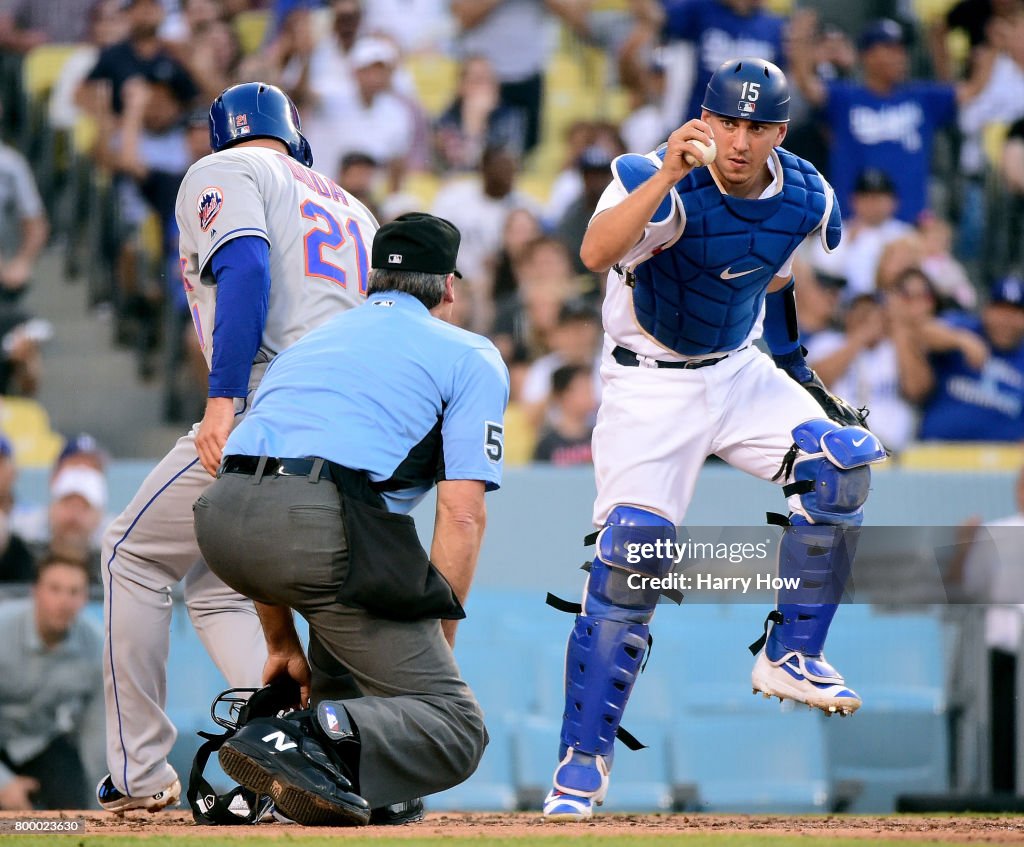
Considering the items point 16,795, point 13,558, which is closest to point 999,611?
point 16,795

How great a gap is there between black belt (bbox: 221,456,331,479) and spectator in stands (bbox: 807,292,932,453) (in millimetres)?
5312

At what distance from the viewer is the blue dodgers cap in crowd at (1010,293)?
892 cm

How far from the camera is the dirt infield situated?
3.75 m

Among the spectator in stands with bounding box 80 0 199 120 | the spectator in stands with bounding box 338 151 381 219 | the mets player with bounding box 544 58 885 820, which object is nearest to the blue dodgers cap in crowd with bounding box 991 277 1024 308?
the spectator in stands with bounding box 338 151 381 219

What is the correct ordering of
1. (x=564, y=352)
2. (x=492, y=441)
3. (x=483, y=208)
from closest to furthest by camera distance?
(x=492, y=441) → (x=564, y=352) → (x=483, y=208)

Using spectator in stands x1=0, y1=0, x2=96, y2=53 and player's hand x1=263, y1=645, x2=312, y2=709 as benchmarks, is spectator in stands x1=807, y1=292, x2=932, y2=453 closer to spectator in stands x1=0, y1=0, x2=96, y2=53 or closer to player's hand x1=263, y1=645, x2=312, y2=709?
player's hand x1=263, y1=645, x2=312, y2=709

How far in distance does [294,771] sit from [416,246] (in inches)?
54.9

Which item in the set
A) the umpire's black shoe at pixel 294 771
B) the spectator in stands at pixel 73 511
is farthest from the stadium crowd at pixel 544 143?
the umpire's black shoe at pixel 294 771

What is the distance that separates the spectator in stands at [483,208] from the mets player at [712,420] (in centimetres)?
465

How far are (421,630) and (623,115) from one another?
689cm

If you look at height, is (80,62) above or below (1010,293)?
above

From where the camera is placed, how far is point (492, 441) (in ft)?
13.0

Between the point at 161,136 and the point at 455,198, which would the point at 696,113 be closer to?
the point at 455,198

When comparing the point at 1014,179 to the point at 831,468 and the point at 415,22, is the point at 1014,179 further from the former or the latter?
the point at 831,468
